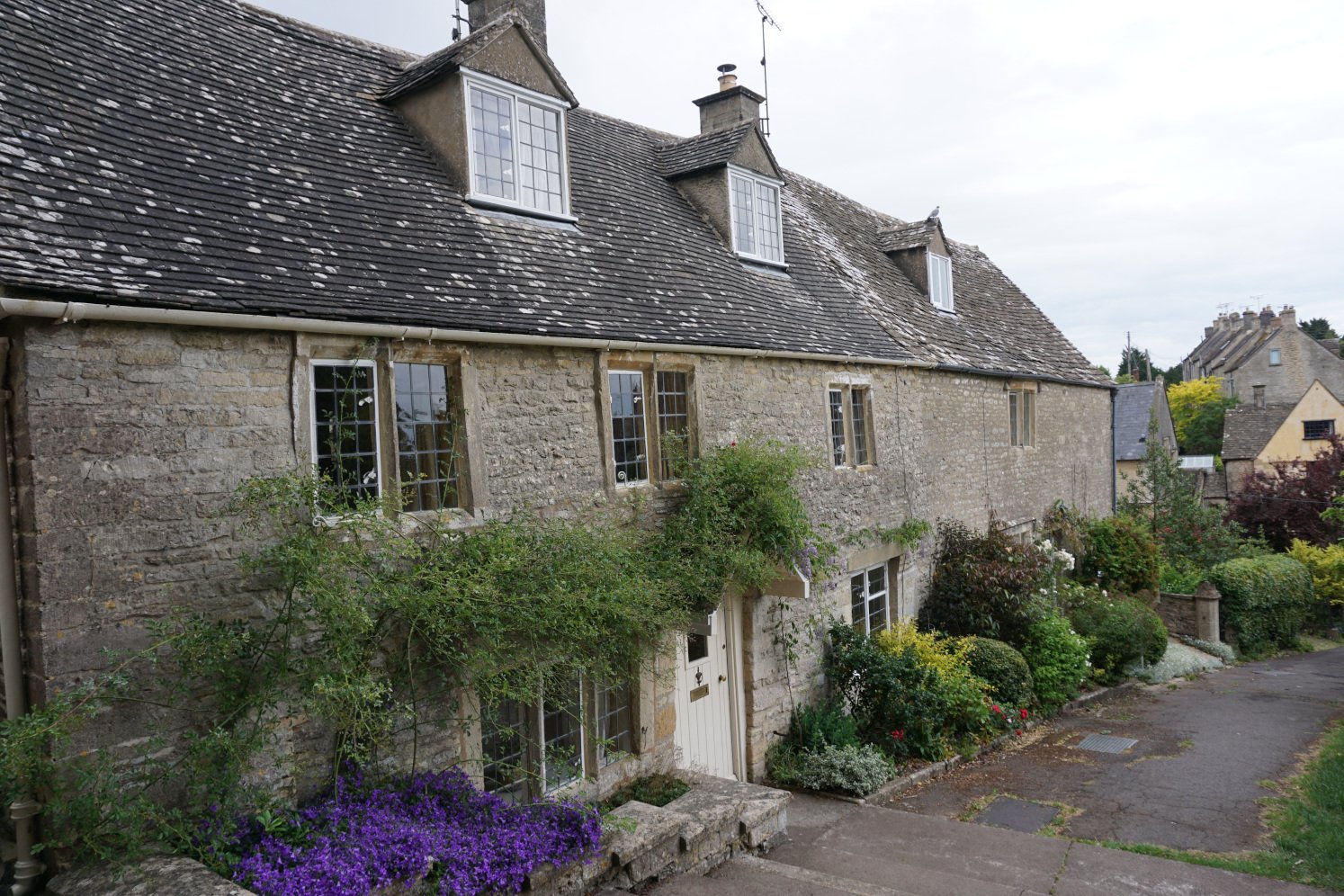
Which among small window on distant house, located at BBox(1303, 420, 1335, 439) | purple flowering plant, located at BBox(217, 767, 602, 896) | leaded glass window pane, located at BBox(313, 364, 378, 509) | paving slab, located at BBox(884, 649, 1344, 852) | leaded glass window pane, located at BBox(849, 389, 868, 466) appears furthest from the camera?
small window on distant house, located at BBox(1303, 420, 1335, 439)

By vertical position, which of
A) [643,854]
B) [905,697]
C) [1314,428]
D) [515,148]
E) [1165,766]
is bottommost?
[1165,766]

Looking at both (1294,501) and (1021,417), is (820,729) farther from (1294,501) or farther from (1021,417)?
(1294,501)

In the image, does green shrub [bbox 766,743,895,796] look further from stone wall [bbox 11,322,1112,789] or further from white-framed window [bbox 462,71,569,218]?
white-framed window [bbox 462,71,569,218]

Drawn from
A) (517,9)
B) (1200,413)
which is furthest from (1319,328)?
(517,9)

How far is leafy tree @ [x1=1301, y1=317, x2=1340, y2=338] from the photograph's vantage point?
274 feet

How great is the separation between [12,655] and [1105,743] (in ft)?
43.9

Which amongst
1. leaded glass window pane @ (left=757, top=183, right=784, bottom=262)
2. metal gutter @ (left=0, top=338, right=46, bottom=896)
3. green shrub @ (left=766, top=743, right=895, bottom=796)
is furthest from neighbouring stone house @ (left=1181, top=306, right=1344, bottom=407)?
metal gutter @ (left=0, top=338, right=46, bottom=896)

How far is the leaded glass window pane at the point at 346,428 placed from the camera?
682 cm

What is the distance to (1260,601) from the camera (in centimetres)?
2208

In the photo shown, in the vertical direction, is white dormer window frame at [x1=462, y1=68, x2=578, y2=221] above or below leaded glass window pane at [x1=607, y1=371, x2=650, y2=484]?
above

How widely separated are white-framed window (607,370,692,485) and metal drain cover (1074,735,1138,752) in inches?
307

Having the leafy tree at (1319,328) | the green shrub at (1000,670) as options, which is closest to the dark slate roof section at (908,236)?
the green shrub at (1000,670)

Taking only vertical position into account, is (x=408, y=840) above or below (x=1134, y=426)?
below

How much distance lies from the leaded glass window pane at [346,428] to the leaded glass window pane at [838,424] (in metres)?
7.45
